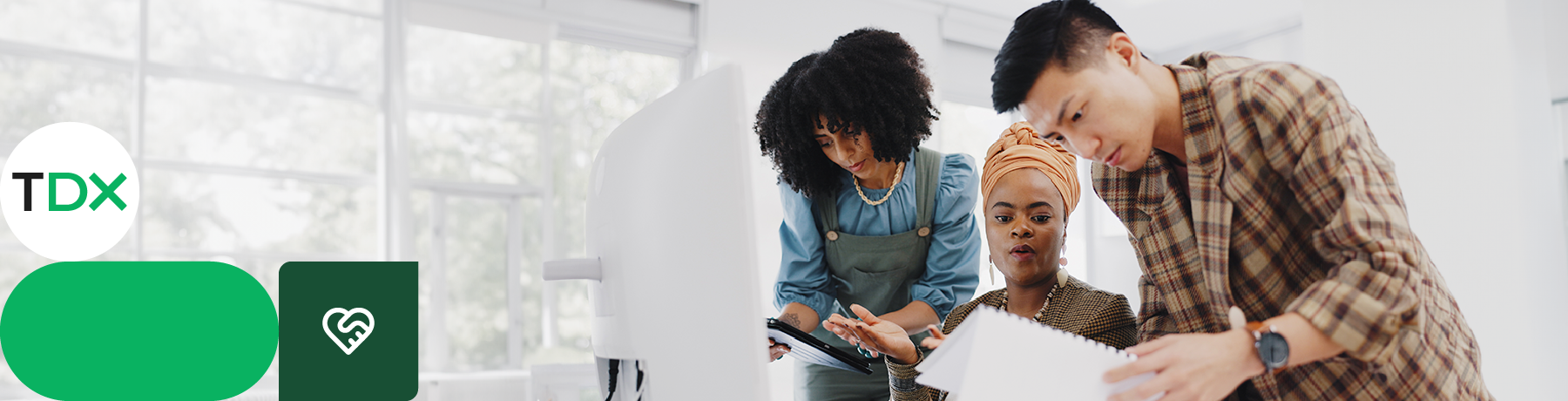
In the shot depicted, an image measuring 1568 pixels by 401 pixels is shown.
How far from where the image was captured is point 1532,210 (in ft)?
8.63

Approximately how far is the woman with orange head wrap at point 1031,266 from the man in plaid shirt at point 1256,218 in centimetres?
19

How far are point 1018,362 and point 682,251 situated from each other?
0.86 ft

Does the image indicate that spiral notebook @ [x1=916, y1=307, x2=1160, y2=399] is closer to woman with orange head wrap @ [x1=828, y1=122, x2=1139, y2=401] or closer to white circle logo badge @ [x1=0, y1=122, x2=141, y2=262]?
woman with orange head wrap @ [x1=828, y1=122, x2=1139, y2=401]

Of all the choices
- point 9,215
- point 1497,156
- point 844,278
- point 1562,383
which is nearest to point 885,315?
point 844,278

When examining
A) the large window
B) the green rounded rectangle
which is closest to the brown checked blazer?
the green rounded rectangle

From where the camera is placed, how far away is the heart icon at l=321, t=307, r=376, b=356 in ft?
4.82

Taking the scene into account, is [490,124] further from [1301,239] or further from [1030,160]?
[1301,239]

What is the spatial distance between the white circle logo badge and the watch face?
121 inches

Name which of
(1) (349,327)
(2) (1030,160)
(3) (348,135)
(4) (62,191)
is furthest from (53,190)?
(2) (1030,160)

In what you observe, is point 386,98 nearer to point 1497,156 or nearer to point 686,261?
point 686,261

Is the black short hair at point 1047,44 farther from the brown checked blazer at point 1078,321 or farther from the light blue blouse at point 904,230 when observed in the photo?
the light blue blouse at point 904,230

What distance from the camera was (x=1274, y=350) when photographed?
0.70 meters

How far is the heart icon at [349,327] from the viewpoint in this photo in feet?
4.82

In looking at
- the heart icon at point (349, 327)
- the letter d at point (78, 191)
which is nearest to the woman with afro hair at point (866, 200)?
the heart icon at point (349, 327)
